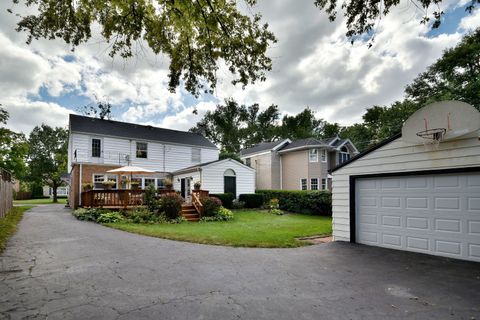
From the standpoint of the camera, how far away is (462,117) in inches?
224

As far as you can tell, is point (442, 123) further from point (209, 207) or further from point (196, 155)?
point (196, 155)

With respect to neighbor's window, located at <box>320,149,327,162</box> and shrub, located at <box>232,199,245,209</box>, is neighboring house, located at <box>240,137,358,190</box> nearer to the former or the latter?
neighbor's window, located at <box>320,149,327,162</box>

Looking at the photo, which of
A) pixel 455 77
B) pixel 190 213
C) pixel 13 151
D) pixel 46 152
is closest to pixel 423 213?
pixel 190 213

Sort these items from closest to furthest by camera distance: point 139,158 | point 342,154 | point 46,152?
point 139,158
point 342,154
point 46,152

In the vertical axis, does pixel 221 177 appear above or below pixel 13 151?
below

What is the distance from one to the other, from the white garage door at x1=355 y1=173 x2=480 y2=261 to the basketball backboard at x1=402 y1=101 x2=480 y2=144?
982 mm

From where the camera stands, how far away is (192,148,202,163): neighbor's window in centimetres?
2395

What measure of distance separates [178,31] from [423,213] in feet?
24.5

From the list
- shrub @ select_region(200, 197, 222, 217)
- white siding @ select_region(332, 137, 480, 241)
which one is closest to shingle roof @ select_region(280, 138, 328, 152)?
shrub @ select_region(200, 197, 222, 217)

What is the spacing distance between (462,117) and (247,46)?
16.8ft

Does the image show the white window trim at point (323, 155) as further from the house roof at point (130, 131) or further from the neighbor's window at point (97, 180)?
the neighbor's window at point (97, 180)

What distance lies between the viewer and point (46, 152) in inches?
1506

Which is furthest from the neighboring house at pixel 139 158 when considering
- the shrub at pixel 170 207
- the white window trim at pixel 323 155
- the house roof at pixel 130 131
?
the white window trim at pixel 323 155

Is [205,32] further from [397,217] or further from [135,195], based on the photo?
[135,195]
